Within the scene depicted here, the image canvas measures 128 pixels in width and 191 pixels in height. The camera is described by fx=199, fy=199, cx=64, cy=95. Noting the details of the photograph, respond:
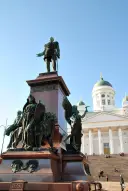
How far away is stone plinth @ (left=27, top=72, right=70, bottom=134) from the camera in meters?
6.42

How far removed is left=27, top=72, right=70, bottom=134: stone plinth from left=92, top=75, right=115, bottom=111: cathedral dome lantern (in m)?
65.7

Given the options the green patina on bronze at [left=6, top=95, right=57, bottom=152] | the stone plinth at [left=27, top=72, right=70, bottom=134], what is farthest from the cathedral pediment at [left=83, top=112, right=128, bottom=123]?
the green patina on bronze at [left=6, top=95, right=57, bottom=152]

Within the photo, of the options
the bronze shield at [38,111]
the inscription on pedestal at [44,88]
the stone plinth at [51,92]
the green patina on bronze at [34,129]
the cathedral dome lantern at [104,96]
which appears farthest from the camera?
the cathedral dome lantern at [104,96]

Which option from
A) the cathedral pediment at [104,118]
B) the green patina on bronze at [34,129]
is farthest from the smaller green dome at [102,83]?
the green patina on bronze at [34,129]

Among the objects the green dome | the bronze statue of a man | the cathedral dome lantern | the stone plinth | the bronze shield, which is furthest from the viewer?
the green dome

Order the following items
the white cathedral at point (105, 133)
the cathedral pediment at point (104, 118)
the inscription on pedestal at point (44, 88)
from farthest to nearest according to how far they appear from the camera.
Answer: the cathedral pediment at point (104, 118), the white cathedral at point (105, 133), the inscription on pedestal at point (44, 88)

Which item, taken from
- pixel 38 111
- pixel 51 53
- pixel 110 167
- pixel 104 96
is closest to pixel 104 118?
pixel 104 96

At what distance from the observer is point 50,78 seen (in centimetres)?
700

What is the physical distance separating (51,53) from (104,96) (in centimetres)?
Answer: 6697

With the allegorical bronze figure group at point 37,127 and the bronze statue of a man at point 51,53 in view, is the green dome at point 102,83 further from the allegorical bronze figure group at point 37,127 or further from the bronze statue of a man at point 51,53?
the allegorical bronze figure group at point 37,127

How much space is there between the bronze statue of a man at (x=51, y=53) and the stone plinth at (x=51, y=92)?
90cm

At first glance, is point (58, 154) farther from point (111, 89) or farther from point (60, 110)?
point (111, 89)

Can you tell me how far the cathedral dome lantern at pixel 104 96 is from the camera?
72400 millimetres

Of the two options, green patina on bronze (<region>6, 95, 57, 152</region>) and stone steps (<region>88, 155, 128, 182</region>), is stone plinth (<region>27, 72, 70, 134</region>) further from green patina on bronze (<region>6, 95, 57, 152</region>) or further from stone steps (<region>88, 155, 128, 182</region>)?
stone steps (<region>88, 155, 128, 182</region>)
